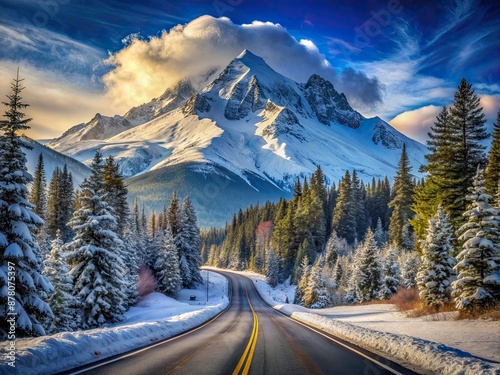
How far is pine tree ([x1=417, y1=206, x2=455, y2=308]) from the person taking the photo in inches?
838

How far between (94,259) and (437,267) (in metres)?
23.6

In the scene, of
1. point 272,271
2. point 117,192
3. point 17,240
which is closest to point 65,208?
point 117,192

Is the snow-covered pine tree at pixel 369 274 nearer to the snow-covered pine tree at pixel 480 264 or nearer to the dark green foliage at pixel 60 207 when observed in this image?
the snow-covered pine tree at pixel 480 264

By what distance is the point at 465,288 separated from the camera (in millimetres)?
17047

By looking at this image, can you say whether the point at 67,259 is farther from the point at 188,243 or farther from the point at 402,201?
the point at 402,201

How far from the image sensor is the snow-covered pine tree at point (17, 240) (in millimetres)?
14508

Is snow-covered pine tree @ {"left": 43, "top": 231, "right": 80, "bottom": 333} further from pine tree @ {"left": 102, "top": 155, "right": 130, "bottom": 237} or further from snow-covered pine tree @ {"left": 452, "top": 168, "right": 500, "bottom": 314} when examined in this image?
snow-covered pine tree @ {"left": 452, "top": 168, "right": 500, "bottom": 314}

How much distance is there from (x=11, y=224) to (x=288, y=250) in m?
72.2

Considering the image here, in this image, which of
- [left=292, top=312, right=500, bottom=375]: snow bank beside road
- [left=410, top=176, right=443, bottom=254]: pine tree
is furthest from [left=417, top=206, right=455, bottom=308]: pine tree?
[left=292, top=312, right=500, bottom=375]: snow bank beside road

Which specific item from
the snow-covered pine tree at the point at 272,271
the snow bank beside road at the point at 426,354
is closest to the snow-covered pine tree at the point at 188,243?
the snow-covered pine tree at the point at 272,271

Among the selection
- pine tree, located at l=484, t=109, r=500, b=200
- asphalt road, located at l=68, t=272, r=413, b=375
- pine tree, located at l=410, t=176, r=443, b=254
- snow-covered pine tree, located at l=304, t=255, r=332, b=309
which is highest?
pine tree, located at l=484, t=109, r=500, b=200

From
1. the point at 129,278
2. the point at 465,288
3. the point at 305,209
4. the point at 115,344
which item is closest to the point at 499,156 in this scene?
the point at 465,288

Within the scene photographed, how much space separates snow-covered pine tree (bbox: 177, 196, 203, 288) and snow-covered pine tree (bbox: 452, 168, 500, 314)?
51.6 m

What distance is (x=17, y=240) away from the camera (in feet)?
50.0
